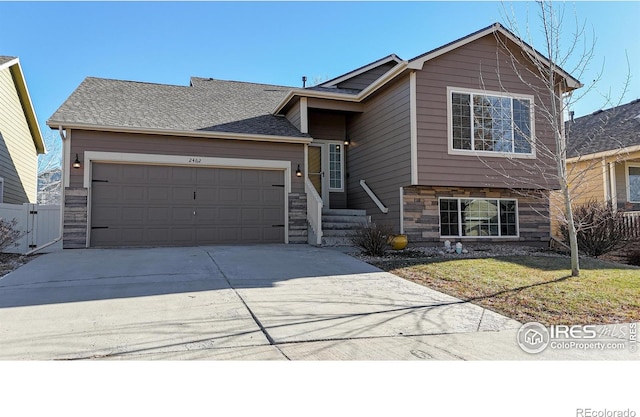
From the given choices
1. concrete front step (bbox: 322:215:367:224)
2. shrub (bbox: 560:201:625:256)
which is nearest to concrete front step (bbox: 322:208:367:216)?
concrete front step (bbox: 322:215:367:224)

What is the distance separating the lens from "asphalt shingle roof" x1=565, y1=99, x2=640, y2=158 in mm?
13577

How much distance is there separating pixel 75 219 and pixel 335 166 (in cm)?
737

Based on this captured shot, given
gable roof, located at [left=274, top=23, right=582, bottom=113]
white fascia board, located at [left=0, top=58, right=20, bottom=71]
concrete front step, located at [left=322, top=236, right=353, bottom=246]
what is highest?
white fascia board, located at [left=0, top=58, right=20, bottom=71]

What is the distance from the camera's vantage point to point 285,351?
3.53 metres

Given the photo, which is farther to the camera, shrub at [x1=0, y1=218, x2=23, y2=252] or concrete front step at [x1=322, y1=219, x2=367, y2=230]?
concrete front step at [x1=322, y1=219, x2=367, y2=230]

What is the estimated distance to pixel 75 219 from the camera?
31.7ft

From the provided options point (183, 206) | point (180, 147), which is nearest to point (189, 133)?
point (180, 147)

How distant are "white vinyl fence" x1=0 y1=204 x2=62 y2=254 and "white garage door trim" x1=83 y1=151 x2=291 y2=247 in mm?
1380

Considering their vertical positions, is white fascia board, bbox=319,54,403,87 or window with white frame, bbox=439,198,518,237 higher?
white fascia board, bbox=319,54,403,87
